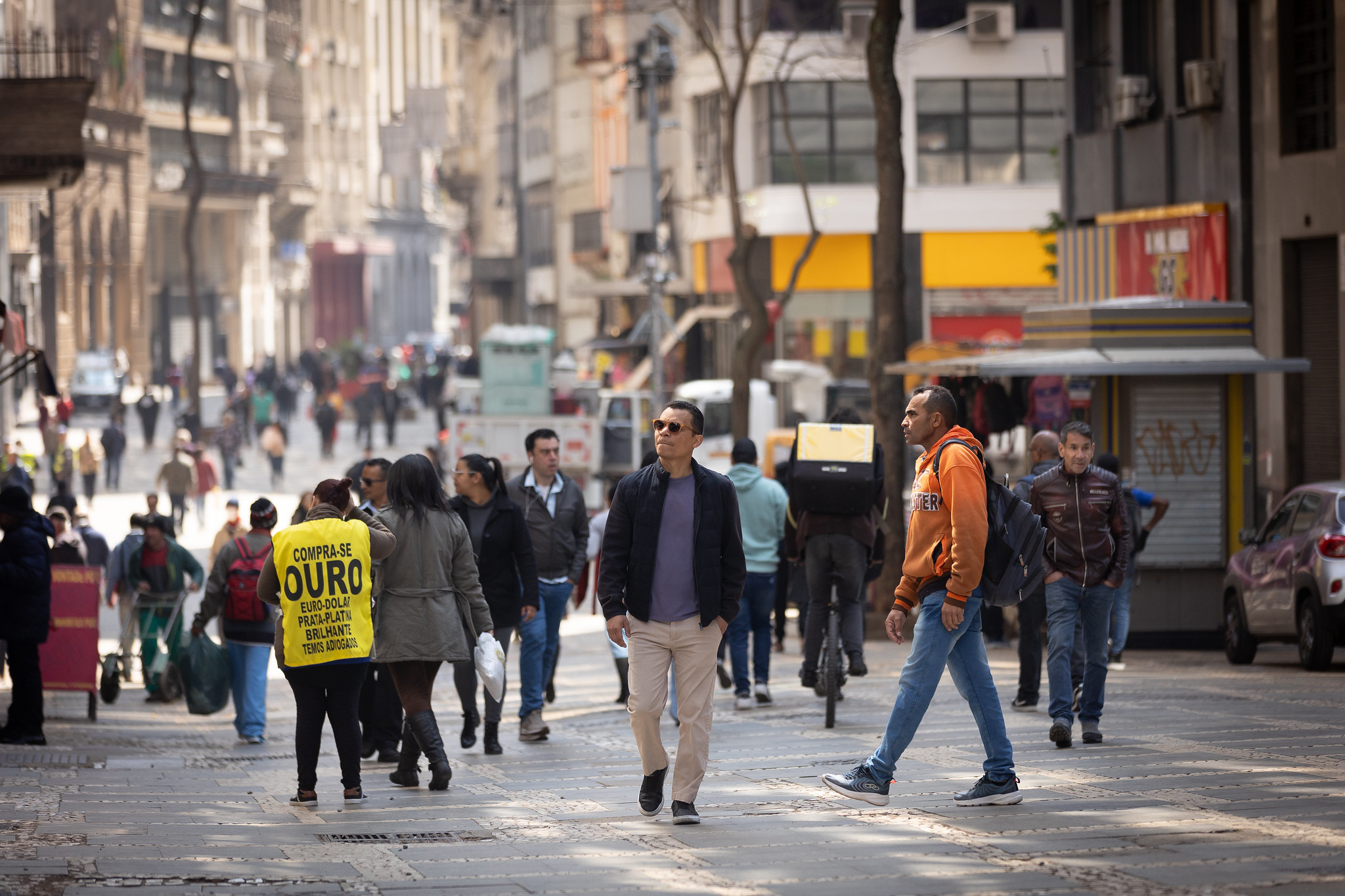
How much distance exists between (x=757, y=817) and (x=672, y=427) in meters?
1.69

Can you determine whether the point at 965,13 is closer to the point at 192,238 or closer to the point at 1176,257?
the point at 192,238

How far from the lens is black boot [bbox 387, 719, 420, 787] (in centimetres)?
1016

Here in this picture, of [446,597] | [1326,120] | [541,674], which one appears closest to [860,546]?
[541,674]

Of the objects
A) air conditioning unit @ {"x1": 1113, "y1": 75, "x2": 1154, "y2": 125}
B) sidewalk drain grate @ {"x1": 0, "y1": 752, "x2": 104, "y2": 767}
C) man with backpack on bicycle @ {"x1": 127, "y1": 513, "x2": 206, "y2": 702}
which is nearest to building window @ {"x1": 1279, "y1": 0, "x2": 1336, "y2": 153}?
air conditioning unit @ {"x1": 1113, "y1": 75, "x2": 1154, "y2": 125}

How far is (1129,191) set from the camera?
2742cm

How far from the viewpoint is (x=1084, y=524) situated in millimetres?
10672

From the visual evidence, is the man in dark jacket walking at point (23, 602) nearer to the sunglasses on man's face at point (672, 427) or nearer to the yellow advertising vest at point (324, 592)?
the yellow advertising vest at point (324, 592)

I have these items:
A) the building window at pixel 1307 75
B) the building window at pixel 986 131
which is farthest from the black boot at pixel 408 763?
the building window at pixel 986 131

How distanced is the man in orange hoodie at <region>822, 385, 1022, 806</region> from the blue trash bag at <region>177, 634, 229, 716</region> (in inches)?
275

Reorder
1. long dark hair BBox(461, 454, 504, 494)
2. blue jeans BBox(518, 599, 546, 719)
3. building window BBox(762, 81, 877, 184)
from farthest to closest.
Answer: building window BBox(762, 81, 877, 184)
blue jeans BBox(518, 599, 546, 719)
long dark hair BBox(461, 454, 504, 494)

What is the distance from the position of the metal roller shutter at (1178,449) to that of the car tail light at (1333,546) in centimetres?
234

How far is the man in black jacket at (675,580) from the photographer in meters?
8.34

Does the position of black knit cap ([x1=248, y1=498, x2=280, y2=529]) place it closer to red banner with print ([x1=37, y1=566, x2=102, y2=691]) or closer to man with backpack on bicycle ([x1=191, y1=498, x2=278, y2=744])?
man with backpack on bicycle ([x1=191, y1=498, x2=278, y2=744])

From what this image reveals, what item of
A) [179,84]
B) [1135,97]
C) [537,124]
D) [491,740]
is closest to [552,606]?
[491,740]
